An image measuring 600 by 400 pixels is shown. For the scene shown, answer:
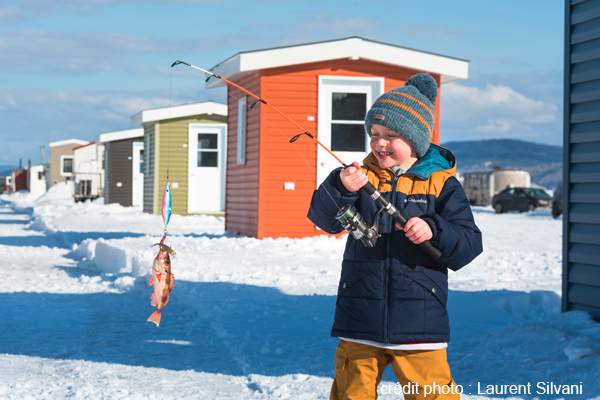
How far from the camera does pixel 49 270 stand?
10289 millimetres

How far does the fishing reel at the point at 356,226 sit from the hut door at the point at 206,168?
18489 millimetres

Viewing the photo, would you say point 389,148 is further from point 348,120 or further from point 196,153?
point 196,153

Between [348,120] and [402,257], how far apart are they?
35.0ft

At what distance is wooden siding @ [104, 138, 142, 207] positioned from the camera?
30.7 metres

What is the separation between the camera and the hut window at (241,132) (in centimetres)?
1418

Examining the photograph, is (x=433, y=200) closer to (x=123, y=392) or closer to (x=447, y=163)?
(x=447, y=163)

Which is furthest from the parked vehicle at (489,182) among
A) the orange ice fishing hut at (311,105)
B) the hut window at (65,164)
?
the orange ice fishing hut at (311,105)

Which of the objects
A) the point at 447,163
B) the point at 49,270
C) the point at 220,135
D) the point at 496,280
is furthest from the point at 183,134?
the point at 447,163

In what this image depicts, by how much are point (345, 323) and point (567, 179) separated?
151 inches

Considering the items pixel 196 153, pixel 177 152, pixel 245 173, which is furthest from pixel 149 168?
pixel 245 173

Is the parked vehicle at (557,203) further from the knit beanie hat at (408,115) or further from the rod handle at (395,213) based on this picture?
the rod handle at (395,213)

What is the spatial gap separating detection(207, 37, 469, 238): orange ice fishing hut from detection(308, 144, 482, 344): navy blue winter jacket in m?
10.0

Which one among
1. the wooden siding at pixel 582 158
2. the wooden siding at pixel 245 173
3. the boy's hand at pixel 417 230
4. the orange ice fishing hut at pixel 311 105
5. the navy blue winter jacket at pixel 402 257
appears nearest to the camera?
the boy's hand at pixel 417 230

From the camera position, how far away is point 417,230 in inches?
97.3
